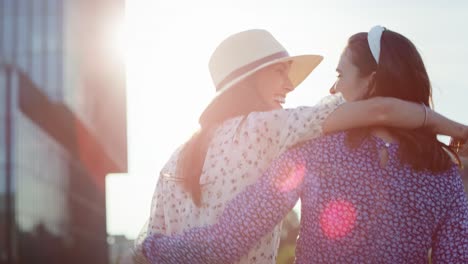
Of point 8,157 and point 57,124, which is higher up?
point 57,124

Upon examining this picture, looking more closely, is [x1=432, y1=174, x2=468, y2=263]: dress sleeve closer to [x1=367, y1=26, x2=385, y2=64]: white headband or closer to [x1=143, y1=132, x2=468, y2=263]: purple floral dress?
[x1=143, y1=132, x2=468, y2=263]: purple floral dress

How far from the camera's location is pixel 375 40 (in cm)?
340

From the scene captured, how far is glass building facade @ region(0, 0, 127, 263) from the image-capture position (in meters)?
45.7

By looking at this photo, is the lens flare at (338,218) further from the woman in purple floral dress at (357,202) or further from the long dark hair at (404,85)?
the long dark hair at (404,85)

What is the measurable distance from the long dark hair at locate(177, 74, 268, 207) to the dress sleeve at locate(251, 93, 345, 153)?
10.8 inches

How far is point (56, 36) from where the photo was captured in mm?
53656

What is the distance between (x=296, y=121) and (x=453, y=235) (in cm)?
71

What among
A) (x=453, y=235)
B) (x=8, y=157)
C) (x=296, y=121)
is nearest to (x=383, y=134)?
(x=296, y=121)

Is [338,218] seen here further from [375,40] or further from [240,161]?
[375,40]

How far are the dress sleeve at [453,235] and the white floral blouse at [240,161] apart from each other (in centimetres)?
56

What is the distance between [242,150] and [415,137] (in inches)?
26.5

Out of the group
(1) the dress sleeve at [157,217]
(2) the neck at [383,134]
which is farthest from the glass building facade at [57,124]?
(2) the neck at [383,134]

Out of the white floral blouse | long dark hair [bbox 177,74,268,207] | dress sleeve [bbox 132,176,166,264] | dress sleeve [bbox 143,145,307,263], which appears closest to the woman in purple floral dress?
dress sleeve [bbox 143,145,307,263]

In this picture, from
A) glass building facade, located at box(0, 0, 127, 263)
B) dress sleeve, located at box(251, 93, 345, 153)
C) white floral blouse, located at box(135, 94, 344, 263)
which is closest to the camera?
dress sleeve, located at box(251, 93, 345, 153)
